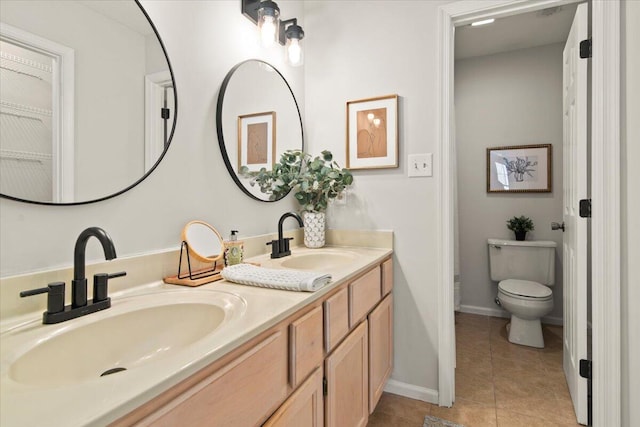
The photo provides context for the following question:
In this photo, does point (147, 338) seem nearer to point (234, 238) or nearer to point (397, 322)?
point (234, 238)

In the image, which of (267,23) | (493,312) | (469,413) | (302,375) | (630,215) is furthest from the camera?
(493,312)

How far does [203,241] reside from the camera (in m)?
1.25

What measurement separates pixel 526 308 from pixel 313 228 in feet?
5.70

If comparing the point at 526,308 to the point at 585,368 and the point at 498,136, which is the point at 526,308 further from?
the point at 498,136

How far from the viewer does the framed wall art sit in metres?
1.53

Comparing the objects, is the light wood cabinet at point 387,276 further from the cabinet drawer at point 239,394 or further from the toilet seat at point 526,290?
the toilet seat at point 526,290

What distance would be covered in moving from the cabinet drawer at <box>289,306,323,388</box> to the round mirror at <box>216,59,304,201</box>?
2.58 feet

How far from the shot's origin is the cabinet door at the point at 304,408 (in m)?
0.80

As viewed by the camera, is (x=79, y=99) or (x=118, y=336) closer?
(x=118, y=336)

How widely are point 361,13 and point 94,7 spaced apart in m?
1.45

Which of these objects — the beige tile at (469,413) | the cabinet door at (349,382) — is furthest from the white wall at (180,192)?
the beige tile at (469,413)

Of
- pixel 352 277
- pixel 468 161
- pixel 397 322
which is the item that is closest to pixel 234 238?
pixel 352 277

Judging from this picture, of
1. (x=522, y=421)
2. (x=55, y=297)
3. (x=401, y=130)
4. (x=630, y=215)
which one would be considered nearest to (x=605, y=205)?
(x=630, y=215)

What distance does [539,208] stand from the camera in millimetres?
2900
